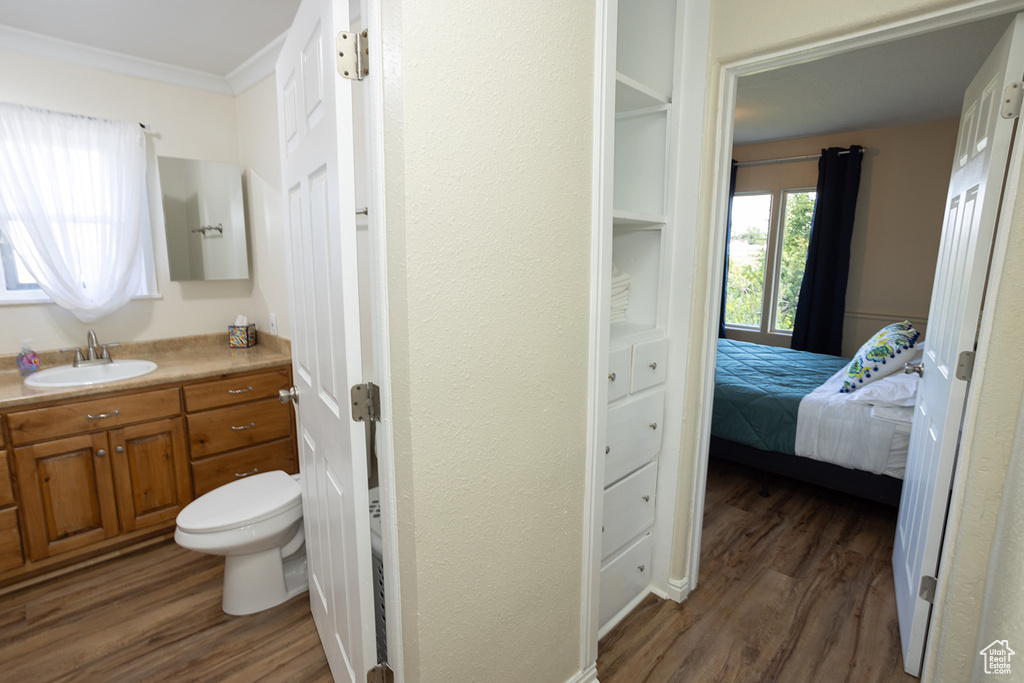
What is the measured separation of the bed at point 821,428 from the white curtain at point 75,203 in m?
3.27

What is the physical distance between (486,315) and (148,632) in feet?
5.95

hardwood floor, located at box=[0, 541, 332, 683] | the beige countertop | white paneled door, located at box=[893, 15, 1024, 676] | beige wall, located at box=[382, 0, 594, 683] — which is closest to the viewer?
beige wall, located at box=[382, 0, 594, 683]

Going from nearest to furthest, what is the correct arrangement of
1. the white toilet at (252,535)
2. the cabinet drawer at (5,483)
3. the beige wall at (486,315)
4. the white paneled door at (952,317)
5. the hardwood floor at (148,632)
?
the beige wall at (486,315) → the white paneled door at (952,317) → the hardwood floor at (148,632) → the white toilet at (252,535) → the cabinet drawer at (5,483)

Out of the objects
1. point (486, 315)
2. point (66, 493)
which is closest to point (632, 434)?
point (486, 315)

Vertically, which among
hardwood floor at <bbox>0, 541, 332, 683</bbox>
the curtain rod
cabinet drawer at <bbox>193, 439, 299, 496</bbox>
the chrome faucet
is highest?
the curtain rod

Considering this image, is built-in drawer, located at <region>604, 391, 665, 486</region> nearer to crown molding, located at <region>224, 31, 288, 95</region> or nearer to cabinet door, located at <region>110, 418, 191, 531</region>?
cabinet door, located at <region>110, 418, 191, 531</region>

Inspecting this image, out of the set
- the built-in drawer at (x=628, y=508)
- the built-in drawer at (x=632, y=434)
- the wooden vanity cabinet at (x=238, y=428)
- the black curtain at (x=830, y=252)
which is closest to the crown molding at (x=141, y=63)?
the wooden vanity cabinet at (x=238, y=428)

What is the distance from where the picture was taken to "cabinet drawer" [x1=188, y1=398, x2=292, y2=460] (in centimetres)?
241

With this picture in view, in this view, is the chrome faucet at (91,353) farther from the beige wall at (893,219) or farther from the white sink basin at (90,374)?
the beige wall at (893,219)

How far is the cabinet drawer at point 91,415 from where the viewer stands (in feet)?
6.47

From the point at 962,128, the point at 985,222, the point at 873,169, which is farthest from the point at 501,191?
the point at 873,169

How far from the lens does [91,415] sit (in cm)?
211

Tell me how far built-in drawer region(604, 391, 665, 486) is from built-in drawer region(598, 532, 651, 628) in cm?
33

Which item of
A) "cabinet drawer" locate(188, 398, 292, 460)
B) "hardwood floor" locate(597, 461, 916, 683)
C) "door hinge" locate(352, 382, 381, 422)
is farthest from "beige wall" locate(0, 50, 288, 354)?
"hardwood floor" locate(597, 461, 916, 683)
